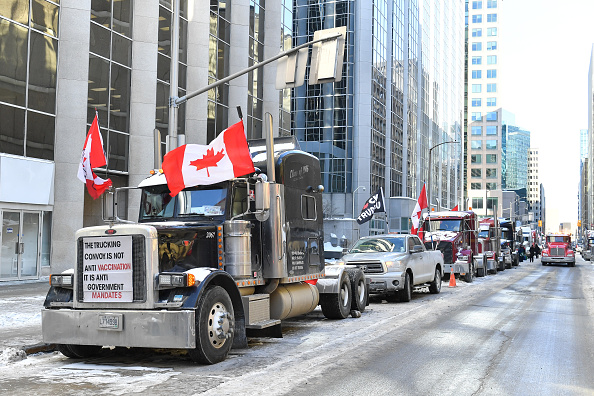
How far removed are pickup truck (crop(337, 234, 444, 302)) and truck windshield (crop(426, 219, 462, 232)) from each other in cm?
772

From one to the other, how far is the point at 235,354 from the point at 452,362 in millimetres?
3132

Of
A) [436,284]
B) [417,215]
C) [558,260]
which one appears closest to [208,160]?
[436,284]

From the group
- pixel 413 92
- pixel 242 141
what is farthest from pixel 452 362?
pixel 413 92

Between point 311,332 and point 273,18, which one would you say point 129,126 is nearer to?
point 273,18

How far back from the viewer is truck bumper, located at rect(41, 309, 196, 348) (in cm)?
827

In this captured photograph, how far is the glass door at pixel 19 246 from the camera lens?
2305 cm

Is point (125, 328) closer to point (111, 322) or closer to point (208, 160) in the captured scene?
point (111, 322)

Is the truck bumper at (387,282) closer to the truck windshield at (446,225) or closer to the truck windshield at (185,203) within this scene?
the truck windshield at (185,203)

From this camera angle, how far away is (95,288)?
8.76 m

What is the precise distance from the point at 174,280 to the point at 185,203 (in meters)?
1.93

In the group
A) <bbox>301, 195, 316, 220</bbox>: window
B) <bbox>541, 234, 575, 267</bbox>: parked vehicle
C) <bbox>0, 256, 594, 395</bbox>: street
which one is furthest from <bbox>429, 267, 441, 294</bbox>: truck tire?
<bbox>541, 234, 575, 267</bbox>: parked vehicle

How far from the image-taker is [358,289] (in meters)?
15.1

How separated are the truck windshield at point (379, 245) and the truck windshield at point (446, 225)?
372 inches

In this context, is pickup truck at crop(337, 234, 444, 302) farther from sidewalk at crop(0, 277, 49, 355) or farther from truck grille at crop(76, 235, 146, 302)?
truck grille at crop(76, 235, 146, 302)
